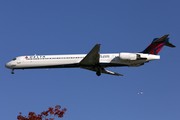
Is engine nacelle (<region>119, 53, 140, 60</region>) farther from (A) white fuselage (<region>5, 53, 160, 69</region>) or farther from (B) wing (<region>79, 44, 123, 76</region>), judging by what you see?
(B) wing (<region>79, 44, 123, 76</region>)

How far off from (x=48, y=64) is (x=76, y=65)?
380cm

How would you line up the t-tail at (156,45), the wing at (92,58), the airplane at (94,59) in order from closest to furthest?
the wing at (92,58), the airplane at (94,59), the t-tail at (156,45)

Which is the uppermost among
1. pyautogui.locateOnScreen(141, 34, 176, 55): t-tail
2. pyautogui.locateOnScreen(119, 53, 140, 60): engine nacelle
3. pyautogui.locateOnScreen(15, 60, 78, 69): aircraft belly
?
pyautogui.locateOnScreen(141, 34, 176, 55): t-tail

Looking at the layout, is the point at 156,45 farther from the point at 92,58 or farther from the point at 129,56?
the point at 92,58

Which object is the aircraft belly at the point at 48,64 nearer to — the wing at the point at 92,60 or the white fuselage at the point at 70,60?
the white fuselage at the point at 70,60

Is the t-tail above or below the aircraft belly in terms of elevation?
above

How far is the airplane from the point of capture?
33375 mm

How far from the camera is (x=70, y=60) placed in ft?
117

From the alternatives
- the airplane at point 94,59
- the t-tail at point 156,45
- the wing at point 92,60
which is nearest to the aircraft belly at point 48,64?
the airplane at point 94,59

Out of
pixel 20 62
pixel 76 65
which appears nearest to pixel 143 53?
pixel 76 65

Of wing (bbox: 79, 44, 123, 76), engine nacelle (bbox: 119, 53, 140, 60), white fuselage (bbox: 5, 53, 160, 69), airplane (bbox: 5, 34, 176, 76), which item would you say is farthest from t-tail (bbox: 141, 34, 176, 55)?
wing (bbox: 79, 44, 123, 76)

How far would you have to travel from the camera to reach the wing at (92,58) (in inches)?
1292

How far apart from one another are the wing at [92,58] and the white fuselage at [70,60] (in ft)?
2.88
